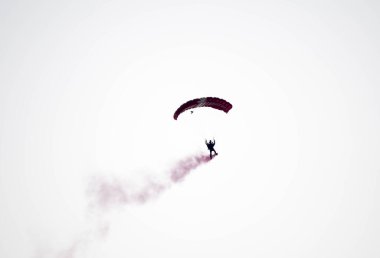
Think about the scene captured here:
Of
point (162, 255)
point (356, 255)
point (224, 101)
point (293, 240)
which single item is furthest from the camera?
point (293, 240)

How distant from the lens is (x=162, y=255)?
424ft

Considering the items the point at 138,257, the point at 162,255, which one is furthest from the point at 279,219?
the point at 138,257

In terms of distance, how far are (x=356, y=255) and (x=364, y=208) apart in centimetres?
5334

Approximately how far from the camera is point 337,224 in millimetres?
174625

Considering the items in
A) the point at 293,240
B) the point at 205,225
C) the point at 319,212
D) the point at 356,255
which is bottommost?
the point at 356,255

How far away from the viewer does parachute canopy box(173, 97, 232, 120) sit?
64.8ft

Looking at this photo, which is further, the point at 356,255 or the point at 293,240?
the point at 293,240

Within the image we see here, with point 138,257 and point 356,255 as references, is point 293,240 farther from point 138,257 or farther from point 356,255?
point 138,257

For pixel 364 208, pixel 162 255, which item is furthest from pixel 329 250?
pixel 162 255

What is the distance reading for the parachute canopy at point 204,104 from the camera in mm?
19750

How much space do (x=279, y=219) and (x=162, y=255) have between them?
79.3 meters

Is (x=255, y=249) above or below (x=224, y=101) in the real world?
above

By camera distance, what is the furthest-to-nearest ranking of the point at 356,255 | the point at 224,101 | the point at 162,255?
the point at 356,255 < the point at 162,255 < the point at 224,101

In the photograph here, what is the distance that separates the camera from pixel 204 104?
20.4m
